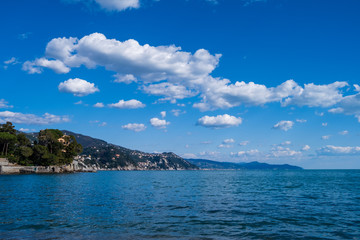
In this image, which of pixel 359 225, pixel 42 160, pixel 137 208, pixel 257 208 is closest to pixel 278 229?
pixel 359 225

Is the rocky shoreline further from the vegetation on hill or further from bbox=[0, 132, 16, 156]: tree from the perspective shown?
bbox=[0, 132, 16, 156]: tree

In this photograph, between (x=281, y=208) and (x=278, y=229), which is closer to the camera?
(x=278, y=229)

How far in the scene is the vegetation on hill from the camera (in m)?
126

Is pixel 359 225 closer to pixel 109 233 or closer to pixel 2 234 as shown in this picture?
pixel 109 233

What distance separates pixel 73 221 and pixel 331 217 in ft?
76.5

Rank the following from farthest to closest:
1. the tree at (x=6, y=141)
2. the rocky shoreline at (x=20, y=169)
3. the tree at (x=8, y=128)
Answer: the tree at (x=8, y=128), the tree at (x=6, y=141), the rocky shoreline at (x=20, y=169)

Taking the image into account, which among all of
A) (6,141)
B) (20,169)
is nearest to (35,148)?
(6,141)

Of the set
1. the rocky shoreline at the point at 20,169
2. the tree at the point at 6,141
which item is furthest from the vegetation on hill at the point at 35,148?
the rocky shoreline at the point at 20,169

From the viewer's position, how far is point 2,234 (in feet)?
59.8

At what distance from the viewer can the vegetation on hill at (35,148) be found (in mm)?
125938

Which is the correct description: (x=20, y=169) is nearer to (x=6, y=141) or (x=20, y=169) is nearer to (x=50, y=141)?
(x=6, y=141)

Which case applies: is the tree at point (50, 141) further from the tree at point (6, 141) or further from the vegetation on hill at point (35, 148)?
the tree at point (6, 141)

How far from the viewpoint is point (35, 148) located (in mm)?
131125

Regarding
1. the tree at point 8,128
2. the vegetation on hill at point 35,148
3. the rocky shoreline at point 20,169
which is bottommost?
the rocky shoreline at point 20,169
